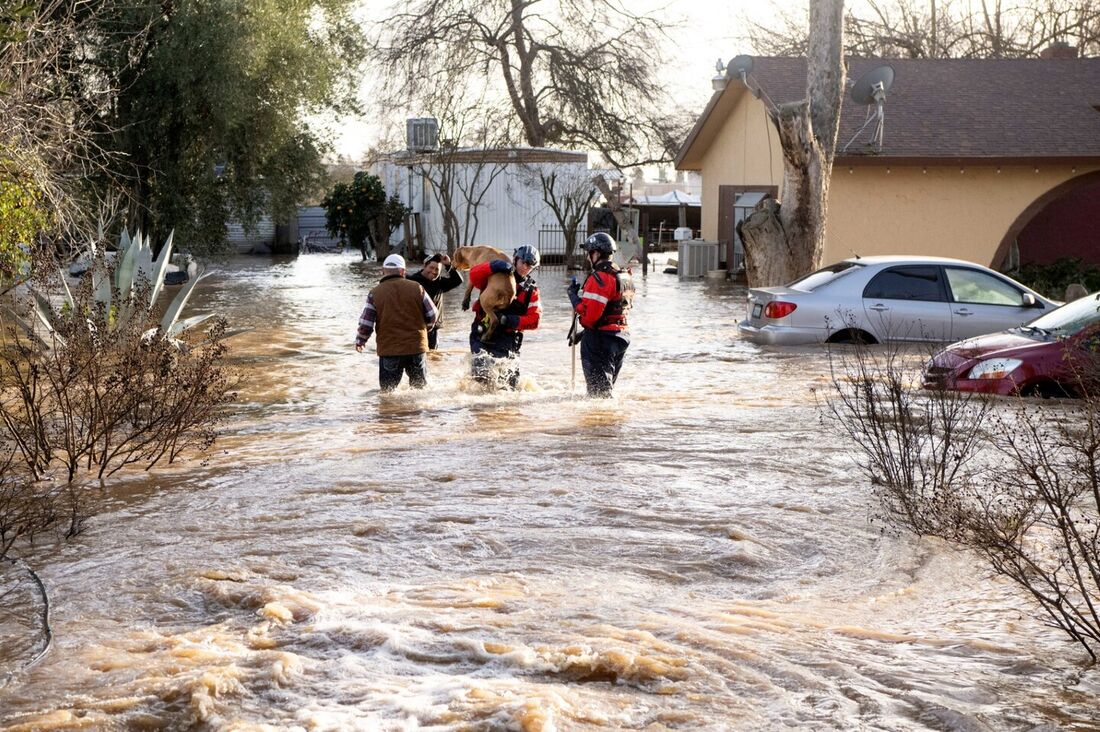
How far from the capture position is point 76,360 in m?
8.89

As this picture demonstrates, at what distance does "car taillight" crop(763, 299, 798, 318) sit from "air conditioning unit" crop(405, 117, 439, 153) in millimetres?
22631

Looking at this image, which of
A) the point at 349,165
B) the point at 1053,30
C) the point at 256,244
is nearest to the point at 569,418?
the point at 1053,30

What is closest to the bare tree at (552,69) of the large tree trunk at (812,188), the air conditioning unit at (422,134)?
the air conditioning unit at (422,134)

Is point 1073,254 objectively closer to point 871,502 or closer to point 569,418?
point 569,418

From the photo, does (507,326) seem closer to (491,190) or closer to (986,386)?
(986,386)

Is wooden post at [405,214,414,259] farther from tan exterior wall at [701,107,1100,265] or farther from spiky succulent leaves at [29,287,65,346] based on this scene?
spiky succulent leaves at [29,287,65,346]

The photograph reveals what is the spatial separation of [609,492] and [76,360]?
3.78 metres

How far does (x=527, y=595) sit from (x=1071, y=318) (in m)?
7.89

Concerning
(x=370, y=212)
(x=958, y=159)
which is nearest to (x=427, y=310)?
(x=958, y=159)

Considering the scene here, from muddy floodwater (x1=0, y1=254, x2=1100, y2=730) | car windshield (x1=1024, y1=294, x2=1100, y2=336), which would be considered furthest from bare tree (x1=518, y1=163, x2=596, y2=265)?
muddy floodwater (x1=0, y1=254, x2=1100, y2=730)

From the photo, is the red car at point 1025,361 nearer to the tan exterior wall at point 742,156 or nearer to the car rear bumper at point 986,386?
the car rear bumper at point 986,386

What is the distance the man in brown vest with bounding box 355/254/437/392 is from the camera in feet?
39.7

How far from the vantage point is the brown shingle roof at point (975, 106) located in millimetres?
24641

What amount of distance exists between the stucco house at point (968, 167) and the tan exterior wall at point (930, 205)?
0.02m
